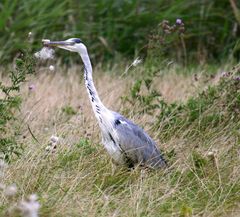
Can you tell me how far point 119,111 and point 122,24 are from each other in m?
3.83

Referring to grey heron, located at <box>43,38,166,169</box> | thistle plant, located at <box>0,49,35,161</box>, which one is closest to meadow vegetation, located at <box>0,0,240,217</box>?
thistle plant, located at <box>0,49,35,161</box>

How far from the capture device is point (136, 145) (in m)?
5.67

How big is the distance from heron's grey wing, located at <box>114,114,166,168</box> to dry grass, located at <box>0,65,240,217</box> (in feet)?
0.36

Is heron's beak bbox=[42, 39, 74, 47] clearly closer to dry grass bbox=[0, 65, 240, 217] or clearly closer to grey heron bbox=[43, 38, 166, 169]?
grey heron bbox=[43, 38, 166, 169]

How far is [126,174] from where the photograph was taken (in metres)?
5.54

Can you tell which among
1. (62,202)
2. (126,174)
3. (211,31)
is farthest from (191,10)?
(62,202)

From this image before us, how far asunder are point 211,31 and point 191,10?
41 cm

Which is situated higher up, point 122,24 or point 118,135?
point 118,135

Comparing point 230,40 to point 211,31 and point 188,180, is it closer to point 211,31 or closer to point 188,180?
point 211,31

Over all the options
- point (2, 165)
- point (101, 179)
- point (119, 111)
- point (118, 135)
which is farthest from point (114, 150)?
point (119, 111)

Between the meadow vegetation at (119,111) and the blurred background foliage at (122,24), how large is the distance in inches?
0.7

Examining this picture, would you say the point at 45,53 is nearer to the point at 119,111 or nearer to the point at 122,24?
the point at 119,111

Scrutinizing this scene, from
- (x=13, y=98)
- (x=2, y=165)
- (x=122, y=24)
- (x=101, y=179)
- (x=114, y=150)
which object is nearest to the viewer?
(x=2, y=165)

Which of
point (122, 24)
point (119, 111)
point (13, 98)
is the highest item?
point (13, 98)
